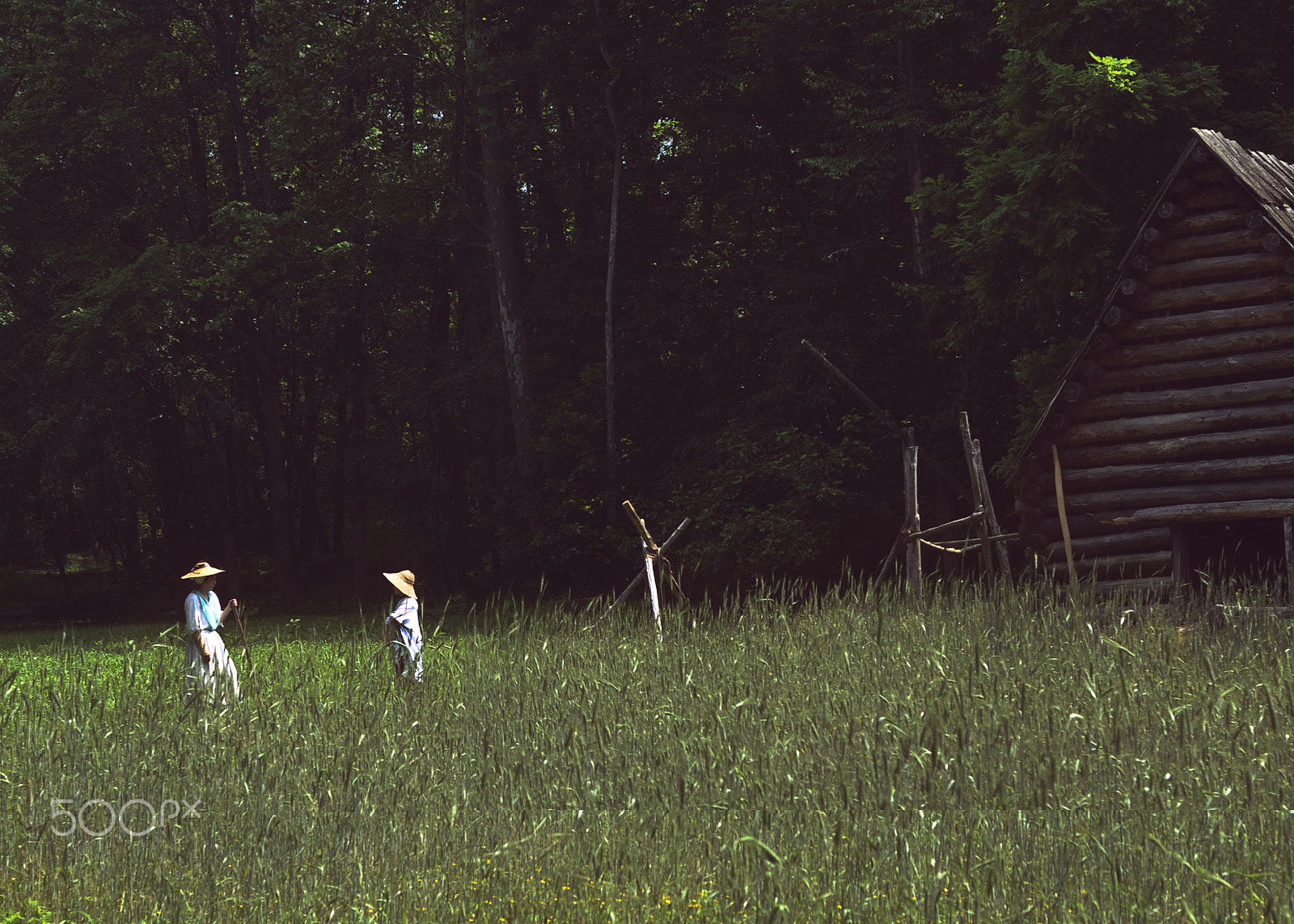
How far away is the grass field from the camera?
16.4ft

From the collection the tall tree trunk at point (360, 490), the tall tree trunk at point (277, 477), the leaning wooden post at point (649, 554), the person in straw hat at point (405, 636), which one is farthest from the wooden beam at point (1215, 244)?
the tall tree trunk at point (277, 477)

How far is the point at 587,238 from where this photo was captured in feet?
96.7

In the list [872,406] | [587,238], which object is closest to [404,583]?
[872,406]

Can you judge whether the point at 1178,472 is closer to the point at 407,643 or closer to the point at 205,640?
the point at 407,643

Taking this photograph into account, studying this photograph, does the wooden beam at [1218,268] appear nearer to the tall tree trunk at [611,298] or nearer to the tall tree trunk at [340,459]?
the tall tree trunk at [611,298]

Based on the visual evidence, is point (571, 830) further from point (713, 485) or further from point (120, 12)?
point (120, 12)

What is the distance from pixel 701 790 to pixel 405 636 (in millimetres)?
3704

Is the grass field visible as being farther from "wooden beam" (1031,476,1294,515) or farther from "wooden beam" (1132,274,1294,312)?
"wooden beam" (1132,274,1294,312)

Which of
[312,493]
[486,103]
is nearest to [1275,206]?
[486,103]

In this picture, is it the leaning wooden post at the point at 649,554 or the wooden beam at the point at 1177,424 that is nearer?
the wooden beam at the point at 1177,424

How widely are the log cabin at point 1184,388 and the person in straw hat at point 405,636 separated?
23.5 ft

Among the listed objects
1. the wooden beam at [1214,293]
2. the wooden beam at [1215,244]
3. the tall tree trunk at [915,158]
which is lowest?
the wooden beam at [1214,293]

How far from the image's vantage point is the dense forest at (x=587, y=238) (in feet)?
58.9

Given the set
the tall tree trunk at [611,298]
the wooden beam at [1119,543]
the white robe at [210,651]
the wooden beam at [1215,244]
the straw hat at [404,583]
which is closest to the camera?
the white robe at [210,651]
